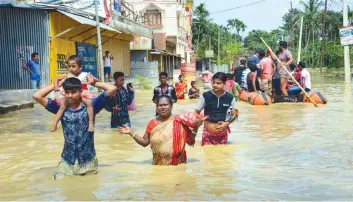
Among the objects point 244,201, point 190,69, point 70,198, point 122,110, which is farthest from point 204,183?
point 190,69

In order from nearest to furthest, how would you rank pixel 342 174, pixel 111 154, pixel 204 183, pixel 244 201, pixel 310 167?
pixel 244 201
pixel 204 183
pixel 342 174
pixel 310 167
pixel 111 154

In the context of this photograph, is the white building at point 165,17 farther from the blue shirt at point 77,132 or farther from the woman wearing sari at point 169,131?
the blue shirt at point 77,132

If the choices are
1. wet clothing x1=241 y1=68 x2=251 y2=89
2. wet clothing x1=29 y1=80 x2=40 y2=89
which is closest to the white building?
wet clothing x1=241 y1=68 x2=251 y2=89

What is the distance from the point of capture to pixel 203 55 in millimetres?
69125

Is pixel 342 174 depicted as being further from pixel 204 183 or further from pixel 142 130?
pixel 142 130

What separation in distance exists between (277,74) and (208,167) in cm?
1050

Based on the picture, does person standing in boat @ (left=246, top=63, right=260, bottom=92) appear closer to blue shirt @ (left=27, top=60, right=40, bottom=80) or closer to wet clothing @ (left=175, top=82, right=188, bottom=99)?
wet clothing @ (left=175, top=82, right=188, bottom=99)

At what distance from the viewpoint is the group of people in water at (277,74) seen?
52.7 ft

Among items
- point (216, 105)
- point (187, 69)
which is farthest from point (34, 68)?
point (187, 69)

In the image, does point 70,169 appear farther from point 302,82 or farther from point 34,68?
point 302,82

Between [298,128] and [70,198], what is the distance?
659 cm

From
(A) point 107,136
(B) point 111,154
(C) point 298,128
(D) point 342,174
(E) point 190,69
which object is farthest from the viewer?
(E) point 190,69

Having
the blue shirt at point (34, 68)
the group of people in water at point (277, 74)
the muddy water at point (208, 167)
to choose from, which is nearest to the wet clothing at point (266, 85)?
the group of people in water at point (277, 74)

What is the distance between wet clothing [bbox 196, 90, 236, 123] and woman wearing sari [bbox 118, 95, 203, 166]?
5.49ft
